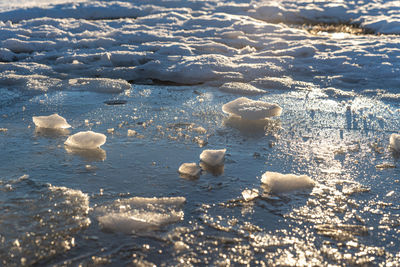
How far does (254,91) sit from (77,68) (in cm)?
295

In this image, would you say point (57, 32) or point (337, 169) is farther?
point (57, 32)

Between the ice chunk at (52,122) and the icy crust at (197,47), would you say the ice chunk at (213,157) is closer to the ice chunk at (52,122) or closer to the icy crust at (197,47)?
the ice chunk at (52,122)

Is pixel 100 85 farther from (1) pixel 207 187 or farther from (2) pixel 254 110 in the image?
(1) pixel 207 187

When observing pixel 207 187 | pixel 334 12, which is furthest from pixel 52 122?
pixel 334 12

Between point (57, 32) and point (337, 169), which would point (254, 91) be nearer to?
point (337, 169)

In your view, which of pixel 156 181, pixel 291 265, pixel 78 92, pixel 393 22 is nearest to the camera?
pixel 291 265

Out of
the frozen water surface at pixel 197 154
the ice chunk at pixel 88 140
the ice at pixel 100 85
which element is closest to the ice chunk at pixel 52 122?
the frozen water surface at pixel 197 154

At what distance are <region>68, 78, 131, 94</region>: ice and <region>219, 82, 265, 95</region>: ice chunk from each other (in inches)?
50.9

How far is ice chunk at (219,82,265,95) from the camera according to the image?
210 inches

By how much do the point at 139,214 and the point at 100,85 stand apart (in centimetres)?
327

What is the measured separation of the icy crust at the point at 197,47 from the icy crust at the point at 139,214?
9.78 feet

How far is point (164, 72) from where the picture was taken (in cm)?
629

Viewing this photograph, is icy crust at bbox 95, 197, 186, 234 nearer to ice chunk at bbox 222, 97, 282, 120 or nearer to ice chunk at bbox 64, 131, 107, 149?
ice chunk at bbox 64, 131, 107, 149

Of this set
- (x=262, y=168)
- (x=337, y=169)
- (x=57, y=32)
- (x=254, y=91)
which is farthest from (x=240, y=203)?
(x=57, y=32)
